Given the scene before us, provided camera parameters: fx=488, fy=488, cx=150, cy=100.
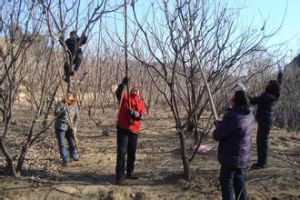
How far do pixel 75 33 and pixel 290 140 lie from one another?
5.53m

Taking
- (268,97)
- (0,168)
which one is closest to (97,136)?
(0,168)

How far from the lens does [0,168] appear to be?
718 cm

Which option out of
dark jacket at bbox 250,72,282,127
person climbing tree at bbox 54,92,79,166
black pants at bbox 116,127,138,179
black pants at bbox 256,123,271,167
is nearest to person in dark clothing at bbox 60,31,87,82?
person climbing tree at bbox 54,92,79,166

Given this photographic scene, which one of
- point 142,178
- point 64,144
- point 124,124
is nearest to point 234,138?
point 124,124

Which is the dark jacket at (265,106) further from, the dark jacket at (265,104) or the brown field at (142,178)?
the brown field at (142,178)

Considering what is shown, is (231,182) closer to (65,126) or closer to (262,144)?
(262,144)

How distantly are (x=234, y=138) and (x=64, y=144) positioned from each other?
3424 millimetres

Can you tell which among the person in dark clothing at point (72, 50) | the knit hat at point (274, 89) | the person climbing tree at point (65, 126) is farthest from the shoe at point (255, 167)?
the person in dark clothing at point (72, 50)

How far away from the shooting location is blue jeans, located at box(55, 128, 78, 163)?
7785 millimetres

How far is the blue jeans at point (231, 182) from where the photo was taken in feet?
17.5

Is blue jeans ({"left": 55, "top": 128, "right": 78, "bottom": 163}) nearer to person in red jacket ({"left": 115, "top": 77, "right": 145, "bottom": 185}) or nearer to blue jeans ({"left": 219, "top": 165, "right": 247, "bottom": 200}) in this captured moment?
person in red jacket ({"left": 115, "top": 77, "right": 145, "bottom": 185})

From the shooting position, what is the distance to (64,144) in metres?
7.83

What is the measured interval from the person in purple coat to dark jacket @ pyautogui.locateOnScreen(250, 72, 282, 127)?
6.69ft

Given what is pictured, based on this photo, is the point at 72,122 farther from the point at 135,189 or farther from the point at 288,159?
the point at 288,159
